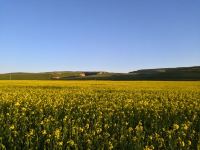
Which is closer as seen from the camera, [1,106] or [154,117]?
[154,117]

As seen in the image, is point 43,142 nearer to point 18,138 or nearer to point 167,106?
point 18,138

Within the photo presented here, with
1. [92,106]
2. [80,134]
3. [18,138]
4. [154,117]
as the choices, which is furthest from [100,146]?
[92,106]

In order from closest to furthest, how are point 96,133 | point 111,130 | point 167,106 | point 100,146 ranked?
1. point 100,146
2. point 96,133
3. point 111,130
4. point 167,106

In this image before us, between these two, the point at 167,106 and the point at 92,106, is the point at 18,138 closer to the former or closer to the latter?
the point at 92,106

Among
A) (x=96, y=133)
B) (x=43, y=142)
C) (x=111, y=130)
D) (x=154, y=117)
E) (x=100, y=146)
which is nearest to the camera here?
(x=100, y=146)

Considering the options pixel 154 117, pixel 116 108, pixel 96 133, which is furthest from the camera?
pixel 116 108

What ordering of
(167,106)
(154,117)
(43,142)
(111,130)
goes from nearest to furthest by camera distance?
(43,142), (111,130), (154,117), (167,106)

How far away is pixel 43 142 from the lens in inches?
389

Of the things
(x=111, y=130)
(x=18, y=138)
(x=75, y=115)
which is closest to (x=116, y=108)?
(x=75, y=115)

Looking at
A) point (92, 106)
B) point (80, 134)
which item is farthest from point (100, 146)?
point (92, 106)

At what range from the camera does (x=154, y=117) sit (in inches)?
585

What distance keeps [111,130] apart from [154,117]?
3.56m

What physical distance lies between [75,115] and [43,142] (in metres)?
5.39

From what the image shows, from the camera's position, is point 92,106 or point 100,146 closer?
point 100,146
